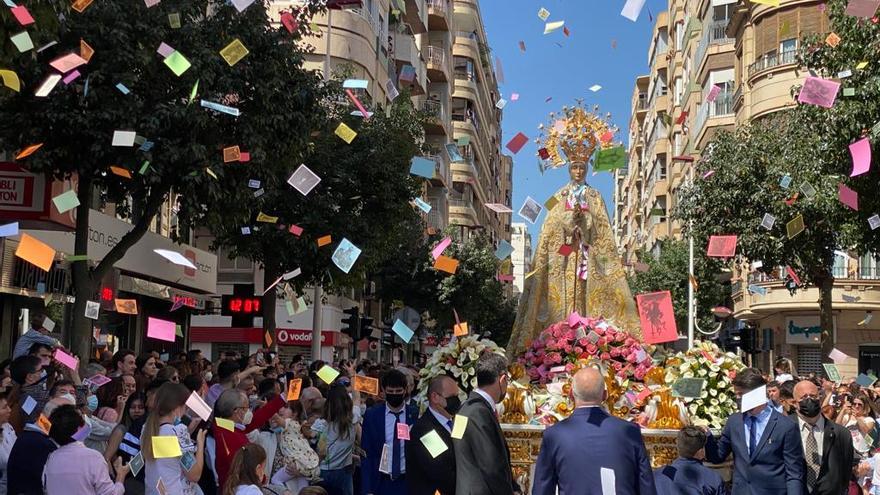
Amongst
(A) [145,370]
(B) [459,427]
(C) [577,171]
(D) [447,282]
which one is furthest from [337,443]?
(D) [447,282]

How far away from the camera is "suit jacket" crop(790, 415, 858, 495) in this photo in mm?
9281

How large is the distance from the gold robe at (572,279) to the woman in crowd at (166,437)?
20.9 ft

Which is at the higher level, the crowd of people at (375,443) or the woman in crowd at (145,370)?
the woman in crowd at (145,370)

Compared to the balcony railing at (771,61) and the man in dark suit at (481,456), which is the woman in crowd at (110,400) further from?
the balcony railing at (771,61)

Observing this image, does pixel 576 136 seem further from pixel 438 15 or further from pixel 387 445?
pixel 438 15

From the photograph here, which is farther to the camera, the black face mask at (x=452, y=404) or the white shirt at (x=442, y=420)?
the black face mask at (x=452, y=404)

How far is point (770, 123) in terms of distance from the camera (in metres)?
29.5

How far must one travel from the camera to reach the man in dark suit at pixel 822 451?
9289 millimetres

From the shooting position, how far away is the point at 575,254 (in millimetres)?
14000

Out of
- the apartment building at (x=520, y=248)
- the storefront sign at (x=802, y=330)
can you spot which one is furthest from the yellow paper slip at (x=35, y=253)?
the apartment building at (x=520, y=248)

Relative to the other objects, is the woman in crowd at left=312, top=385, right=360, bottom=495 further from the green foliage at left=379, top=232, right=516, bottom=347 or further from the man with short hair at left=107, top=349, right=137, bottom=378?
the green foliage at left=379, top=232, right=516, bottom=347

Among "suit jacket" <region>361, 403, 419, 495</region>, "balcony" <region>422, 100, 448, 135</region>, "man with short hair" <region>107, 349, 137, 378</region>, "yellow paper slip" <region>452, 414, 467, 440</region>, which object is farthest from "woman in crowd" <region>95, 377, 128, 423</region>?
"balcony" <region>422, 100, 448, 135</region>

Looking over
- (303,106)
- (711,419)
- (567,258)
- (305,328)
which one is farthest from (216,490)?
(305,328)

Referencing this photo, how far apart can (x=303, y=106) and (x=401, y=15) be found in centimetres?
3184
